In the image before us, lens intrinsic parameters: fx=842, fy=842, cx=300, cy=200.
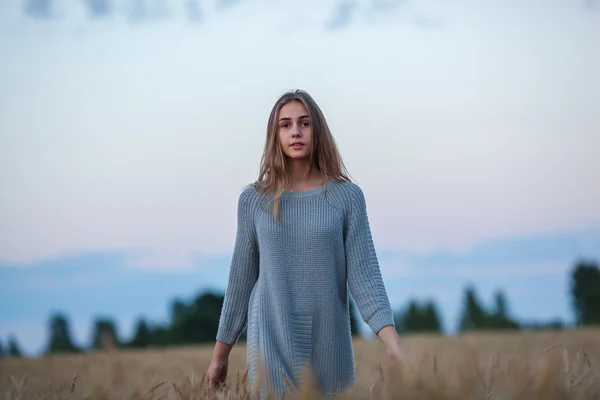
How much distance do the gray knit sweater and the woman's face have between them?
19 centimetres

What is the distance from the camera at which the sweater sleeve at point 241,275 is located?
12.1 ft

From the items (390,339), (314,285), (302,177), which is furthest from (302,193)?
(390,339)

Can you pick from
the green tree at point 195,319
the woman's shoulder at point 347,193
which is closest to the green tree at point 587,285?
the green tree at point 195,319

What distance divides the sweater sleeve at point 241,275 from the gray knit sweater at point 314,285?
3.2 inches

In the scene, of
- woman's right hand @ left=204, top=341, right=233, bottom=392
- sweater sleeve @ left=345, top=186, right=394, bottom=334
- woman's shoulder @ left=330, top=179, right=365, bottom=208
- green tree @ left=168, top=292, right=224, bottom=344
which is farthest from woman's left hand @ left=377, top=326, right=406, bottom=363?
green tree @ left=168, top=292, right=224, bottom=344

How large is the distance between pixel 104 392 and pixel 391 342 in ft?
4.77

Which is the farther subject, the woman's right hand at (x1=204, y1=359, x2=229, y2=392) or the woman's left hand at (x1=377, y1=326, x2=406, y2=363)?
the woman's right hand at (x1=204, y1=359, x2=229, y2=392)

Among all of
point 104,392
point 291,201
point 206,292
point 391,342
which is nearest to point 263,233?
point 291,201

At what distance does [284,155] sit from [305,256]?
44cm

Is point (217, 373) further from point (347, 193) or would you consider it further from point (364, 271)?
point (347, 193)

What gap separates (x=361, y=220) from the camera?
3613 mm

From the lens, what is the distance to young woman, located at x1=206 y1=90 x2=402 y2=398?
3.48 m

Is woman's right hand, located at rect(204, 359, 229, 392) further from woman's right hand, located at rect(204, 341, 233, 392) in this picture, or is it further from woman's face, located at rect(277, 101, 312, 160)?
woman's face, located at rect(277, 101, 312, 160)

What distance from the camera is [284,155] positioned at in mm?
3584
